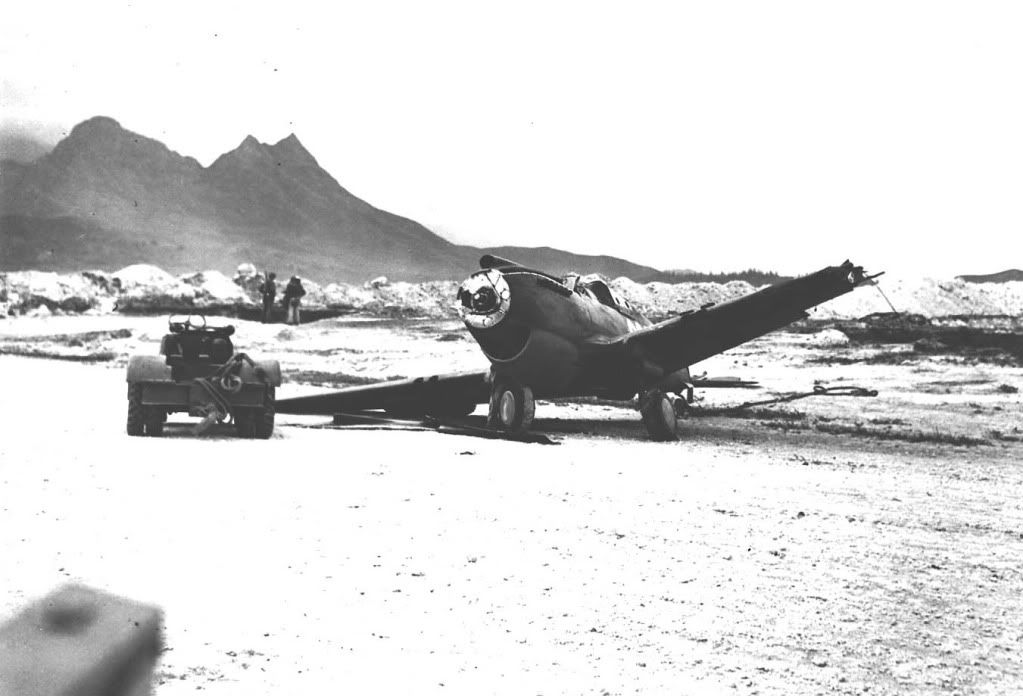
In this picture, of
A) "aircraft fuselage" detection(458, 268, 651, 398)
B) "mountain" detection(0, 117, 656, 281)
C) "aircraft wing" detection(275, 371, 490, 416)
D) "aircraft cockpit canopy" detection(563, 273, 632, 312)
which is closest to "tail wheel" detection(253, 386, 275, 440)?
"aircraft fuselage" detection(458, 268, 651, 398)

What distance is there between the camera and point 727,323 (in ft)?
42.2

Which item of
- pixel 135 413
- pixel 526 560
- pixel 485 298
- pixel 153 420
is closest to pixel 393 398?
pixel 485 298

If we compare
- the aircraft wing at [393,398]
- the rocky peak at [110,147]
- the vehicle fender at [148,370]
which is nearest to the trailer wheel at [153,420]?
the vehicle fender at [148,370]

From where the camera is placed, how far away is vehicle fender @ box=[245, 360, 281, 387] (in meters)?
11.2

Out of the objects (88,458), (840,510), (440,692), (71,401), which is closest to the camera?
(440,692)

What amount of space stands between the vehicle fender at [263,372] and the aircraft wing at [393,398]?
9.73 ft

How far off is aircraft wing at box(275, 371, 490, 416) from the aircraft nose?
1.76 m

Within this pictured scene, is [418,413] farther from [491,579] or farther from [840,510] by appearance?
[491,579]

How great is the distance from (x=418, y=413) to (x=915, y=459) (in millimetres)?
6949

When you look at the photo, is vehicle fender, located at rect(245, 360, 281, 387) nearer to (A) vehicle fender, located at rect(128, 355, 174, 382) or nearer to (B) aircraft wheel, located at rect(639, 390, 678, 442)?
(A) vehicle fender, located at rect(128, 355, 174, 382)

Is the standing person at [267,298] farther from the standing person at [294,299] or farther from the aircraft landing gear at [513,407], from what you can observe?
the aircraft landing gear at [513,407]

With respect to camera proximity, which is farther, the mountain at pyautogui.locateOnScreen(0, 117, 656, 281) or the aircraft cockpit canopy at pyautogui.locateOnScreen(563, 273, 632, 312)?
the mountain at pyautogui.locateOnScreen(0, 117, 656, 281)

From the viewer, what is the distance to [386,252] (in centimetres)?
9594

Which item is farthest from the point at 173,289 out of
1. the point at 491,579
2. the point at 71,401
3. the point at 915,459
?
the point at 491,579
